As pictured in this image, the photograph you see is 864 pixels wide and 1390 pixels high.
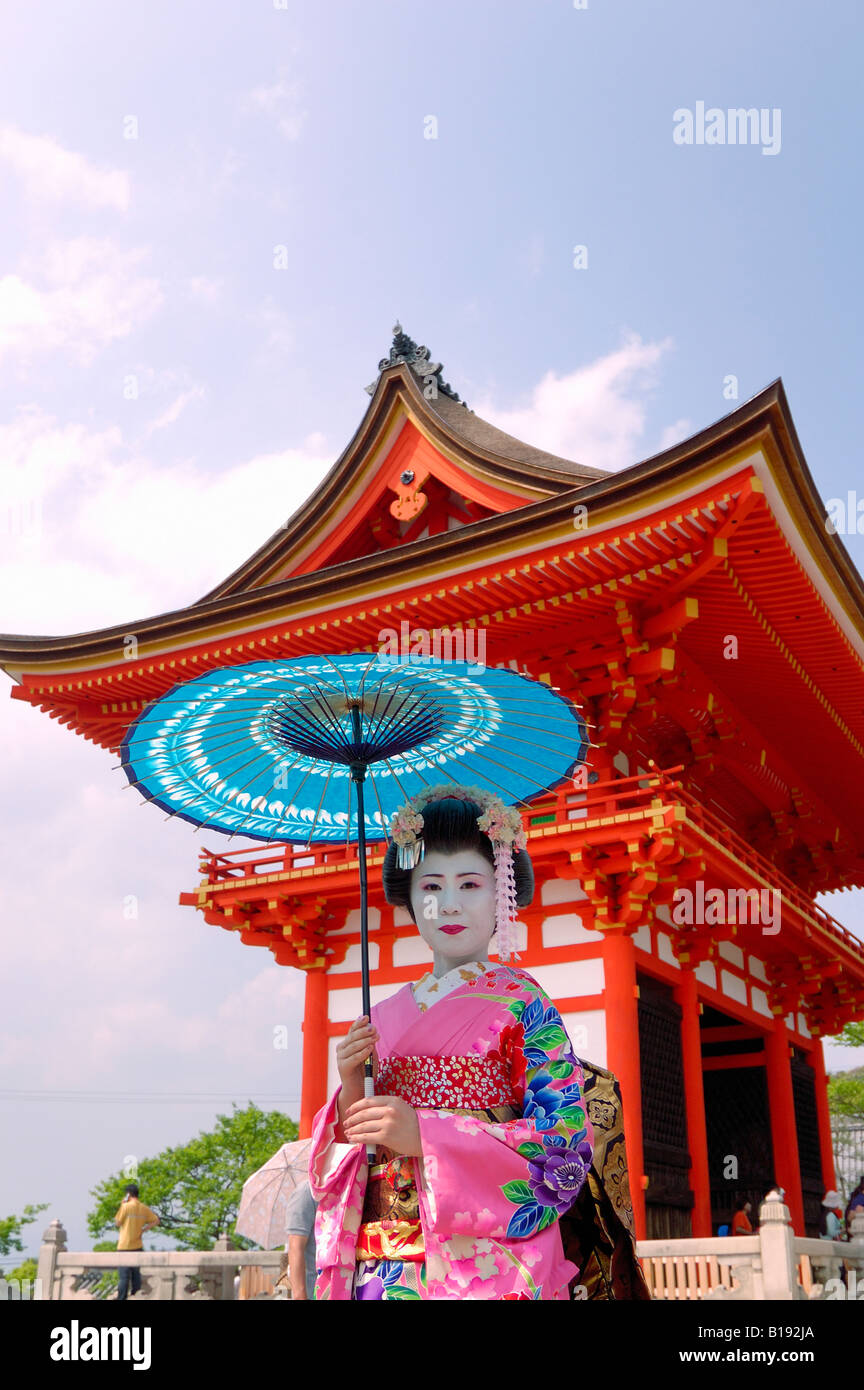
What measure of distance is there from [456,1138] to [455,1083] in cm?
25

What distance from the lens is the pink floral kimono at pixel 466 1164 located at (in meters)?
3.47

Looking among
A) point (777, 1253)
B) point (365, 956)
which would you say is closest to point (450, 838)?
point (365, 956)

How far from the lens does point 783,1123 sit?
14203mm

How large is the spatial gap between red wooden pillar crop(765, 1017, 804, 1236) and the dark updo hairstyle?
11030 mm

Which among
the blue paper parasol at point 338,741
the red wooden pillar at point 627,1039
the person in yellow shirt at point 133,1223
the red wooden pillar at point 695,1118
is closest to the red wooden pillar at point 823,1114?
the red wooden pillar at point 695,1118

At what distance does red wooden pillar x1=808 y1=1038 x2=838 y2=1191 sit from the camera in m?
16.1

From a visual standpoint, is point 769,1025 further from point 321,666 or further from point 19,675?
point 321,666

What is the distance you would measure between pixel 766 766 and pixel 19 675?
9197 millimetres

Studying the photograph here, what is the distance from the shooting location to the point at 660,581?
1077cm

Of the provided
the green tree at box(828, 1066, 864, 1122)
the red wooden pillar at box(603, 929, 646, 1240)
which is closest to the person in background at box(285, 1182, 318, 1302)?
the red wooden pillar at box(603, 929, 646, 1240)

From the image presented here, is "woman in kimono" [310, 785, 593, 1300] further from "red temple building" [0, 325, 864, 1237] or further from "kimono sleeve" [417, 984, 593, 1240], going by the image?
"red temple building" [0, 325, 864, 1237]

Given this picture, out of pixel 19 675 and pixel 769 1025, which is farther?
pixel 769 1025

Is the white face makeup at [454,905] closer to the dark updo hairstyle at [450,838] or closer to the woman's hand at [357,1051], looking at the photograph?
the dark updo hairstyle at [450,838]
